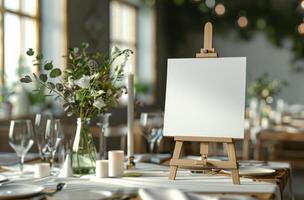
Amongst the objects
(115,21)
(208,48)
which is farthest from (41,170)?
(115,21)

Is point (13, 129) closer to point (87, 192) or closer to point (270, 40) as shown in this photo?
point (87, 192)

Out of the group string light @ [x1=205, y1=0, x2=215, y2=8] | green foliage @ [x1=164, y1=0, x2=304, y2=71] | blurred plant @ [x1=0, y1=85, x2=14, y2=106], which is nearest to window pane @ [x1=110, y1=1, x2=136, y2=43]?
green foliage @ [x1=164, y1=0, x2=304, y2=71]

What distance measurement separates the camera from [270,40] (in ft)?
32.6

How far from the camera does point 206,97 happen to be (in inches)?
81.3

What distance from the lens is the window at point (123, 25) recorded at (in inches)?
327

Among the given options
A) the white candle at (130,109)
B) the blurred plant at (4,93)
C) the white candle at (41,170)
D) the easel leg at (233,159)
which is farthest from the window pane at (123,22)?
the easel leg at (233,159)

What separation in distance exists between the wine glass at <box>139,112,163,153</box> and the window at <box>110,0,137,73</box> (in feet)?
18.1

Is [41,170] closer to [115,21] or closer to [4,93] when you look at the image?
[4,93]

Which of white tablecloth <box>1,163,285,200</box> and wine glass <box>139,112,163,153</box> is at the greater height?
wine glass <box>139,112,163,153</box>

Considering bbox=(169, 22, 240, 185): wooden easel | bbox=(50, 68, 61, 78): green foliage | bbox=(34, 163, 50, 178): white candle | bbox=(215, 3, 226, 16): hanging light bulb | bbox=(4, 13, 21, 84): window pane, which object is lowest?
bbox=(34, 163, 50, 178): white candle

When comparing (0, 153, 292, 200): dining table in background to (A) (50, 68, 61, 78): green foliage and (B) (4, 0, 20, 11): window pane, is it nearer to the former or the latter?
(A) (50, 68, 61, 78): green foliage

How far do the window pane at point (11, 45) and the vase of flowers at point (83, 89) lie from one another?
349cm

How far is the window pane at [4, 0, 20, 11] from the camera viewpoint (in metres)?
5.69

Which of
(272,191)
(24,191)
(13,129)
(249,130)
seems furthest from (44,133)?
(249,130)
